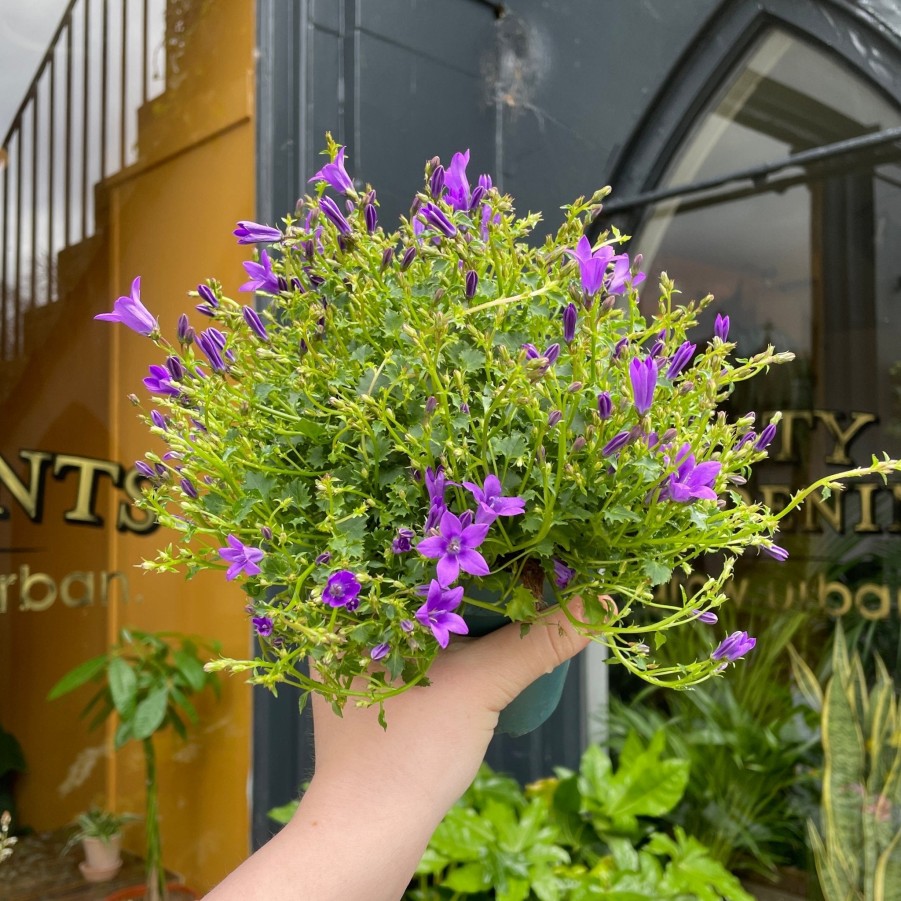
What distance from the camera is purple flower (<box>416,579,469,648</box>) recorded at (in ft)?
2.22

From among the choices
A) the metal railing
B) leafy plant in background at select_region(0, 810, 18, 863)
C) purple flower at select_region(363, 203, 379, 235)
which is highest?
the metal railing

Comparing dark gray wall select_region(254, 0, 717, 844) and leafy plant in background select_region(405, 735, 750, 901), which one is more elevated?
dark gray wall select_region(254, 0, 717, 844)

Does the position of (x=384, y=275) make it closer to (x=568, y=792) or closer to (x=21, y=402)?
(x=21, y=402)

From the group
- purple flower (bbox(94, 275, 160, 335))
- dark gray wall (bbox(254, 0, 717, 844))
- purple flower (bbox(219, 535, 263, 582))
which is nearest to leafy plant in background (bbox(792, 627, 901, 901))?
dark gray wall (bbox(254, 0, 717, 844))

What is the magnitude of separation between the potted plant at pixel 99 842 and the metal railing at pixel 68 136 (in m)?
1.18

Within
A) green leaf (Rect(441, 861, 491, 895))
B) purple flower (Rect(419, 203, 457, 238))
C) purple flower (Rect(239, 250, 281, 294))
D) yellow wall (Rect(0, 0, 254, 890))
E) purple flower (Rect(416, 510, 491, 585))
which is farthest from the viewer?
yellow wall (Rect(0, 0, 254, 890))

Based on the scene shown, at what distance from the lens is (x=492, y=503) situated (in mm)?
688

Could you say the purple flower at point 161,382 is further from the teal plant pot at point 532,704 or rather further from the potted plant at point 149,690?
the potted plant at point 149,690

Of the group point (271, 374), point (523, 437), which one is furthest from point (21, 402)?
point (523, 437)

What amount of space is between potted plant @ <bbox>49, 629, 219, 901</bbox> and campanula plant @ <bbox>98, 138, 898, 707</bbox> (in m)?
1.32

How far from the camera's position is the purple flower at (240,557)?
735 millimetres

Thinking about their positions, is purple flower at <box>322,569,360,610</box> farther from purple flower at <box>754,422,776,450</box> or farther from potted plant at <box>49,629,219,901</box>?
potted plant at <box>49,629,219,901</box>

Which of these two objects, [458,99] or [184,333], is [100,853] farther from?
[458,99]

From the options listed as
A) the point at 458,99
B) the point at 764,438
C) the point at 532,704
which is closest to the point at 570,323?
the point at 764,438
